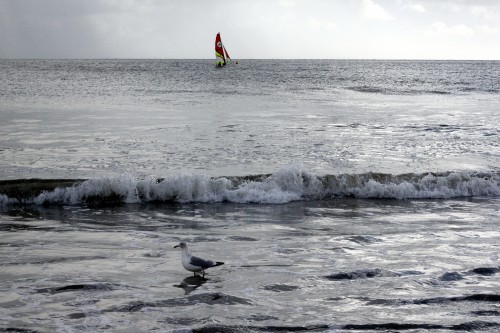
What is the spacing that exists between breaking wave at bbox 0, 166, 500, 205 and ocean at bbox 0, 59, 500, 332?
0.11 feet

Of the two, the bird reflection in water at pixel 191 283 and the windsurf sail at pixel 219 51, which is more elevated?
the windsurf sail at pixel 219 51

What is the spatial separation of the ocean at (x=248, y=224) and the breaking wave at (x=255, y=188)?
0.11ft

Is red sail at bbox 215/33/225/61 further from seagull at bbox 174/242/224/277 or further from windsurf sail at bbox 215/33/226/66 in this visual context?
seagull at bbox 174/242/224/277

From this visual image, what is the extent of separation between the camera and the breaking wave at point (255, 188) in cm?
1273

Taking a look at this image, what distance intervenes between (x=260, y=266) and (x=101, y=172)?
7.59 meters

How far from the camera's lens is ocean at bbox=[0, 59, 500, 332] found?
6.45m

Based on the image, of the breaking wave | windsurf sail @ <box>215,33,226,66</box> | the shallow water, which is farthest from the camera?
windsurf sail @ <box>215,33,226,66</box>

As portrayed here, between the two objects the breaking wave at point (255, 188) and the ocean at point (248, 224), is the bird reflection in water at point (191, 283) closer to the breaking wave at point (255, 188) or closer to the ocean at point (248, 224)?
the ocean at point (248, 224)

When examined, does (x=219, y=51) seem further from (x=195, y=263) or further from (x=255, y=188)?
(x=195, y=263)

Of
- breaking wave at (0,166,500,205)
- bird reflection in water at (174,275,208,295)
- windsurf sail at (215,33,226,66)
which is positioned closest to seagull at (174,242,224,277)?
bird reflection in water at (174,275,208,295)

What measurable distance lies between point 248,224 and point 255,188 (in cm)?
269

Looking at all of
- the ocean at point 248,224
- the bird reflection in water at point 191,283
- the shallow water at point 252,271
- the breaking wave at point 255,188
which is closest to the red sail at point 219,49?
the ocean at point 248,224

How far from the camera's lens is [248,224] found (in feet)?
35.4

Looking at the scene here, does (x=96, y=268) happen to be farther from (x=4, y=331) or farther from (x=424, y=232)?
(x=424, y=232)
